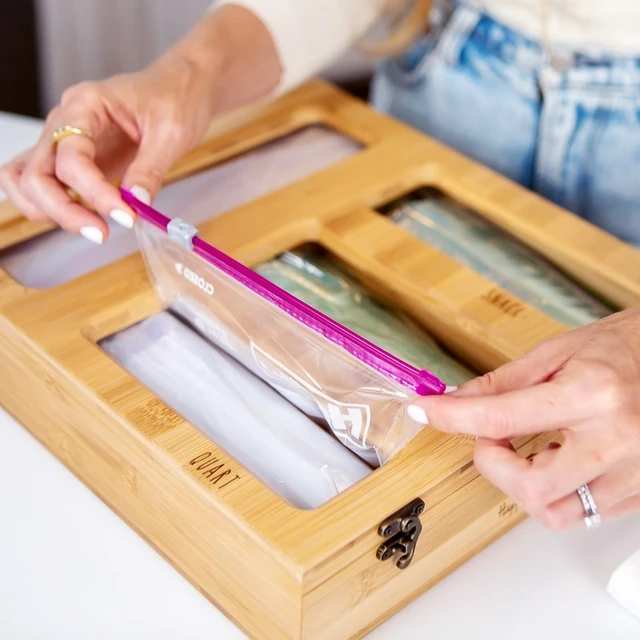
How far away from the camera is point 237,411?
0.63 m

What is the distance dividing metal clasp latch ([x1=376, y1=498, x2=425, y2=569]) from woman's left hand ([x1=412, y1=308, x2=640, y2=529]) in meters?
0.05

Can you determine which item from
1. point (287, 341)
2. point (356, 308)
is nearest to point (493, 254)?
point (356, 308)

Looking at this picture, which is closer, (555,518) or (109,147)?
(555,518)

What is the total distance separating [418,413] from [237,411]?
0.48ft

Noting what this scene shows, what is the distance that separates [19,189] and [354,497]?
38cm

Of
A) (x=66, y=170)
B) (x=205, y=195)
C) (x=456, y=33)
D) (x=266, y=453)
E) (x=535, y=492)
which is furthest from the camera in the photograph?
(x=456, y=33)

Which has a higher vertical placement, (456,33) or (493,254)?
(456,33)

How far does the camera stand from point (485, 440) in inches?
20.9

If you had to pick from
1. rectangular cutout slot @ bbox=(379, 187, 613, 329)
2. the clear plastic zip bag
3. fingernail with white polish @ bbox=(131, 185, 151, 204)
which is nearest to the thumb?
fingernail with white polish @ bbox=(131, 185, 151, 204)

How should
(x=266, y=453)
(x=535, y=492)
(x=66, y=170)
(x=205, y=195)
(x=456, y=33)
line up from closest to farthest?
1. (x=535, y=492)
2. (x=266, y=453)
3. (x=66, y=170)
4. (x=205, y=195)
5. (x=456, y=33)

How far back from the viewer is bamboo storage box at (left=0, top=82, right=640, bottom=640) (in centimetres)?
52

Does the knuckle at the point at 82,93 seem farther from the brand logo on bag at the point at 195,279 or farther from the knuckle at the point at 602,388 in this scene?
the knuckle at the point at 602,388

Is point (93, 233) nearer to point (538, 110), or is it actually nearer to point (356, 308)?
point (356, 308)

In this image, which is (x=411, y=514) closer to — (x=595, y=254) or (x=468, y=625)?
(x=468, y=625)
